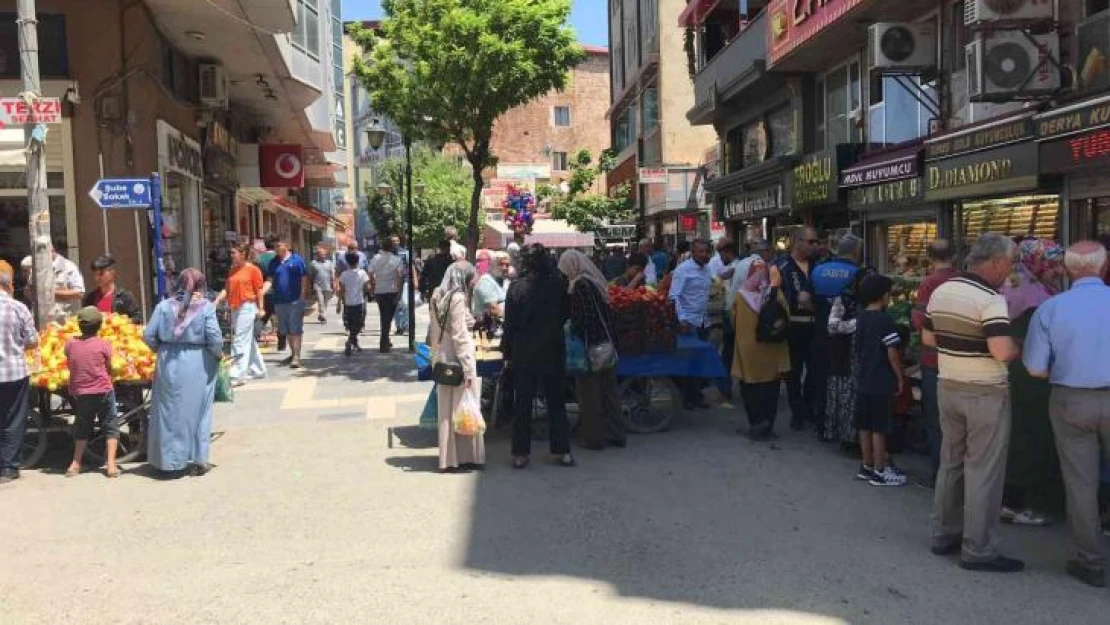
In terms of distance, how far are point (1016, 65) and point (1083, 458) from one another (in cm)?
718

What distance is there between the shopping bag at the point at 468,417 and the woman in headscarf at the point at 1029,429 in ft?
12.0

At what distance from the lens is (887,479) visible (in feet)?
21.8

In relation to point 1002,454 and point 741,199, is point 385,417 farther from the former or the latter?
point 741,199

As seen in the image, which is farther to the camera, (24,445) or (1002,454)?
(24,445)

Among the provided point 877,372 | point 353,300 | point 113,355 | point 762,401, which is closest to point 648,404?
point 762,401

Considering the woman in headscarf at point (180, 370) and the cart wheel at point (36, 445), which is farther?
the cart wheel at point (36, 445)

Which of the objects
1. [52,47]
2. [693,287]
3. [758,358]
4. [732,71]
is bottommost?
[758,358]

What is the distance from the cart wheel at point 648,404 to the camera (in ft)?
28.1

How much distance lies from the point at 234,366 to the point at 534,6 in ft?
20.1

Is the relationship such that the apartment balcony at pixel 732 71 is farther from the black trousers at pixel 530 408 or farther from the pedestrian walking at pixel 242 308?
the black trousers at pixel 530 408

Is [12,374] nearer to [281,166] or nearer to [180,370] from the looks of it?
[180,370]

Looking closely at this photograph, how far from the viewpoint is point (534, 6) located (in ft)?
40.6

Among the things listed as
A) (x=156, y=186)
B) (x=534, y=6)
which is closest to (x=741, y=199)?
(x=534, y=6)

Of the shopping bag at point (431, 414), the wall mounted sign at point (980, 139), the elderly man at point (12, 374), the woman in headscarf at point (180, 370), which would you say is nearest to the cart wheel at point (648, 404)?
the shopping bag at point (431, 414)
